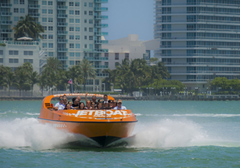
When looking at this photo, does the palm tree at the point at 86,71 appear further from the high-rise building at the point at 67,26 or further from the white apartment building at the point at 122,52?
the white apartment building at the point at 122,52

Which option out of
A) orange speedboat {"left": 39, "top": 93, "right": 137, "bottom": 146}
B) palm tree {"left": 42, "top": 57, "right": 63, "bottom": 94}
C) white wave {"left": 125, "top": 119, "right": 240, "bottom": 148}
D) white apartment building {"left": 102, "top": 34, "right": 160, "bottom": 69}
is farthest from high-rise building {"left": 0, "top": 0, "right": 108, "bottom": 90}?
orange speedboat {"left": 39, "top": 93, "right": 137, "bottom": 146}

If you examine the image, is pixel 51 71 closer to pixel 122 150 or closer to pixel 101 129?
pixel 122 150

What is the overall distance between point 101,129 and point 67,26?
129 metres

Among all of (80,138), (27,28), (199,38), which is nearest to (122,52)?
(199,38)

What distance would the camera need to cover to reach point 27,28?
136 metres

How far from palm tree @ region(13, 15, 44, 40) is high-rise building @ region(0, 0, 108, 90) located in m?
6.35

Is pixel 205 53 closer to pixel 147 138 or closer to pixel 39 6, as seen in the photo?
pixel 39 6

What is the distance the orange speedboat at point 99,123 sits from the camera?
72.3 ft

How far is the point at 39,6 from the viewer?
5738 inches

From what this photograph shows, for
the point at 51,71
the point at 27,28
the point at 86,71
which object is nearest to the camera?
the point at 51,71

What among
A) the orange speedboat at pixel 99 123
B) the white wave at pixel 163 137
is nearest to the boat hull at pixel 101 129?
the orange speedboat at pixel 99 123

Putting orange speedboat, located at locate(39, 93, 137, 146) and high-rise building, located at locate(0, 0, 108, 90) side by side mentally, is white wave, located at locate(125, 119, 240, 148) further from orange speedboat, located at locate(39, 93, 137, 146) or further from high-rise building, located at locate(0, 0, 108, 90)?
high-rise building, located at locate(0, 0, 108, 90)

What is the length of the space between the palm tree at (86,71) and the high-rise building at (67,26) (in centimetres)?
616

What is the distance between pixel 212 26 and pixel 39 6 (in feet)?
175
